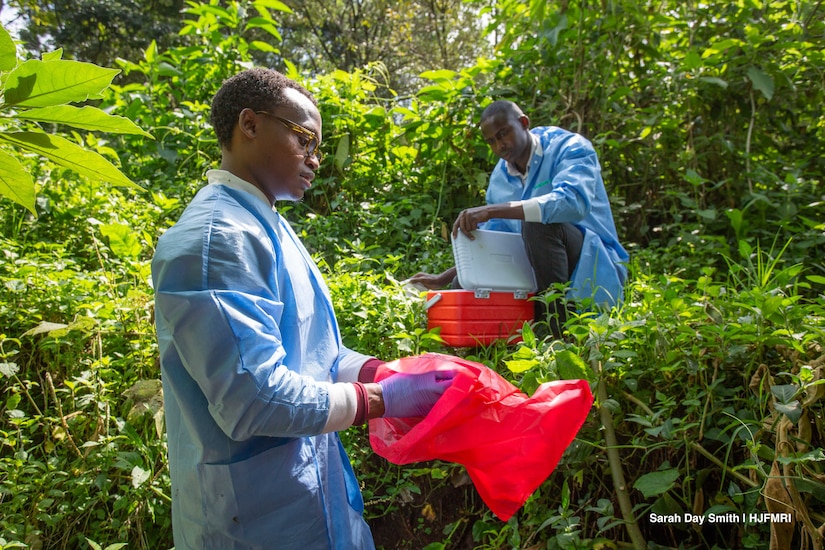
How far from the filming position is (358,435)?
2523mm

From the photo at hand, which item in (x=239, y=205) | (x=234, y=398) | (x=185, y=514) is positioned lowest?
(x=185, y=514)

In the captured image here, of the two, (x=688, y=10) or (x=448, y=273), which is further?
(x=688, y=10)

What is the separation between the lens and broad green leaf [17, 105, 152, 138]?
97cm

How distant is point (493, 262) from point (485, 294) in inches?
9.7

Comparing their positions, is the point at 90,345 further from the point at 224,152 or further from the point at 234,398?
the point at 234,398

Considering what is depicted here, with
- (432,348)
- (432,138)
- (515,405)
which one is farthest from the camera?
(432,138)

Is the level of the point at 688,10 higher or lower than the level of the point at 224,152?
higher

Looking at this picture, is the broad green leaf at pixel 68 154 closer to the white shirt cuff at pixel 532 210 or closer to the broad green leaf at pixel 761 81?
the white shirt cuff at pixel 532 210

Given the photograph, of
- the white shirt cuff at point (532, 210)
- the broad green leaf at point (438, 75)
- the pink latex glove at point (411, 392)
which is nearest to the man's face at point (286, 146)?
the pink latex glove at point (411, 392)

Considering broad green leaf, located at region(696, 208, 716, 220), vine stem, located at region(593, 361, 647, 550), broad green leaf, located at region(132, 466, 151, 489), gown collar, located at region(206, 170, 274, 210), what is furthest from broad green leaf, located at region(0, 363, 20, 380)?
broad green leaf, located at region(696, 208, 716, 220)

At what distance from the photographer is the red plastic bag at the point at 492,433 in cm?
148

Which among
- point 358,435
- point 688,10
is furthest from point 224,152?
point 688,10

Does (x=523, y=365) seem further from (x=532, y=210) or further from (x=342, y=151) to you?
(x=342, y=151)

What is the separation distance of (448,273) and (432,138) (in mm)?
1542
